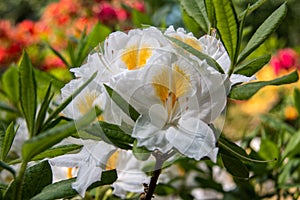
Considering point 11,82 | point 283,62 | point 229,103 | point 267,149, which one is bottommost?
point 229,103

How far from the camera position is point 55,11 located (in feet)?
8.51

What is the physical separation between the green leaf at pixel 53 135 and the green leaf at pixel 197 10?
24cm

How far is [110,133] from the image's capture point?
1.46 ft

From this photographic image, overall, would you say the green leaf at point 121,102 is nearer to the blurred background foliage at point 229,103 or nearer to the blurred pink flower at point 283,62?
the blurred background foliage at point 229,103

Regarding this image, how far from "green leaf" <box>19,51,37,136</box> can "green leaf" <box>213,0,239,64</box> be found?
19 centimetres

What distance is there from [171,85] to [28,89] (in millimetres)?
115

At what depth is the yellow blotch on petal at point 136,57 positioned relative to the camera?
463 millimetres

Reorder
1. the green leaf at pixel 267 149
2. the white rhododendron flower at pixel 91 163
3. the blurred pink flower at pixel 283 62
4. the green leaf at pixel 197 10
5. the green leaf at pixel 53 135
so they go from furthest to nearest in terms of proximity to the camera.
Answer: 1. the blurred pink flower at pixel 283 62
2. the green leaf at pixel 267 149
3. the green leaf at pixel 197 10
4. the white rhododendron flower at pixel 91 163
5. the green leaf at pixel 53 135

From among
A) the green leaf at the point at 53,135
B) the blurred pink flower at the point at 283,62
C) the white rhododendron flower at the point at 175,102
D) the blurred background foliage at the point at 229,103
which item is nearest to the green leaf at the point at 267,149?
the blurred background foliage at the point at 229,103

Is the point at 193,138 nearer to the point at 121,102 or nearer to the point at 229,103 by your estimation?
the point at 121,102

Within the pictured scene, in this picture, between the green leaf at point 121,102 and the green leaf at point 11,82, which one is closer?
the green leaf at point 121,102

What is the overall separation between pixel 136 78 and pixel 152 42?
0.04 metres

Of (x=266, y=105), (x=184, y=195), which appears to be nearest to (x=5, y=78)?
(x=184, y=195)

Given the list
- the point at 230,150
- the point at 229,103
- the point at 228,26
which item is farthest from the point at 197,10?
the point at 229,103
